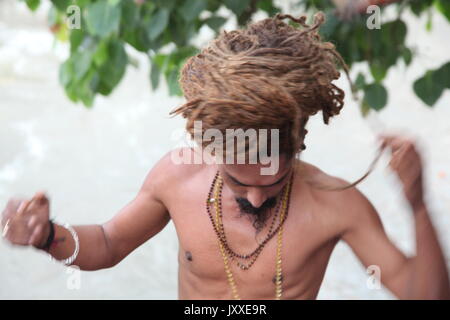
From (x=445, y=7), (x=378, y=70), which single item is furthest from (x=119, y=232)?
(x=445, y=7)

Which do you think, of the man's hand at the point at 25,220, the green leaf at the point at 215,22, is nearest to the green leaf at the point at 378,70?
the green leaf at the point at 215,22

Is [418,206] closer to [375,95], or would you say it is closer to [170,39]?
[375,95]

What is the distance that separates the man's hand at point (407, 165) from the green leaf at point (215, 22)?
1300 mm

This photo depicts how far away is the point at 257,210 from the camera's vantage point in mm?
2053

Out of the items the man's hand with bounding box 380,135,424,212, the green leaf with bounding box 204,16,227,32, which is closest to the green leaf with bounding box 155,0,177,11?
the green leaf with bounding box 204,16,227,32

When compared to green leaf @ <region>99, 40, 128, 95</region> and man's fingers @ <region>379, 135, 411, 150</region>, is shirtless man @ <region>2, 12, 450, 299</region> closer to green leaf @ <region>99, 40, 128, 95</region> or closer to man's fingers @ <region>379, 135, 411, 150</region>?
man's fingers @ <region>379, 135, 411, 150</region>

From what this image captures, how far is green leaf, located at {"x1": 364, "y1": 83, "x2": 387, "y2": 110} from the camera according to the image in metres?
2.90

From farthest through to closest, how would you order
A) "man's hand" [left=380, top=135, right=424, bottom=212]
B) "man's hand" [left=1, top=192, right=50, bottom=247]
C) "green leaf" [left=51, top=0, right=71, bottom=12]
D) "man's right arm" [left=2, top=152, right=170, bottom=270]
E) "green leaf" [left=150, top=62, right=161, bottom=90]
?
"green leaf" [left=150, top=62, right=161, bottom=90]
"green leaf" [left=51, top=0, right=71, bottom=12]
"man's right arm" [left=2, top=152, right=170, bottom=270]
"man's hand" [left=1, top=192, right=50, bottom=247]
"man's hand" [left=380, top=135, right=424, bottom=212]

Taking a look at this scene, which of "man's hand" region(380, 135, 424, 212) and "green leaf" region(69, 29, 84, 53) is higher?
"green leaf" region(69, 29, 84, 53)

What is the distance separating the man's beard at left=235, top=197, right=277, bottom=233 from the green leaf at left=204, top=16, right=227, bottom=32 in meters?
0.97

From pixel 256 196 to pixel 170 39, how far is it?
3.87 ft

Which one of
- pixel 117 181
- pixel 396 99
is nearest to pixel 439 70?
pixel 117 181

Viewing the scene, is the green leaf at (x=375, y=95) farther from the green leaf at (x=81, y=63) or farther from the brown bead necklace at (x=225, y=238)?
the green leaf at (x=81, y=63)

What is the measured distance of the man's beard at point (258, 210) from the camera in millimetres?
2043
